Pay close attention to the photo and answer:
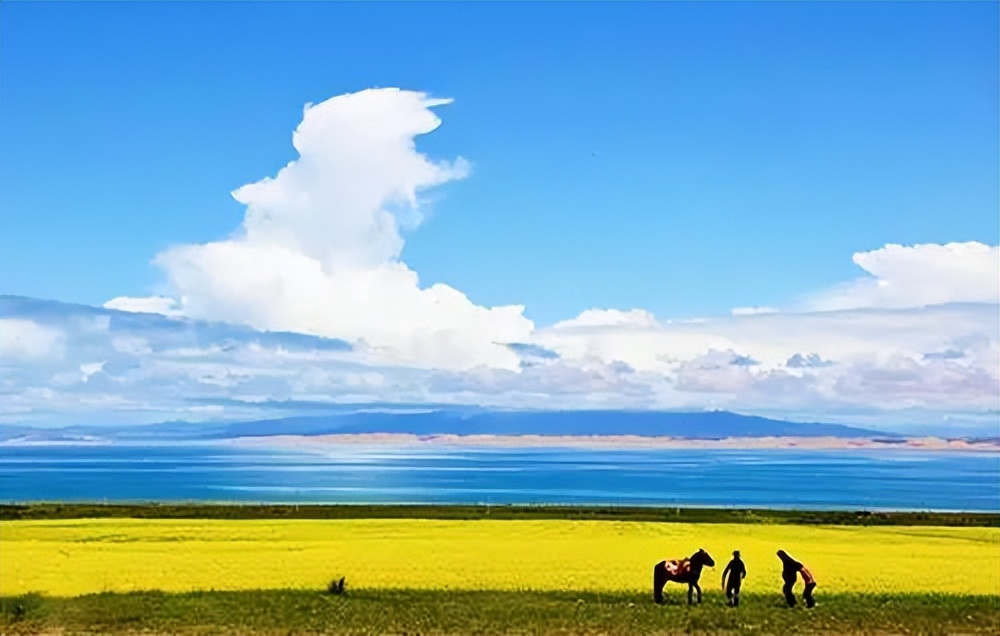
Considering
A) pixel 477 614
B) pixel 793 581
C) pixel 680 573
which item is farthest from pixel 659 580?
pixel 477 614

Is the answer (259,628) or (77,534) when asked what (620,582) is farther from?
(77,534)

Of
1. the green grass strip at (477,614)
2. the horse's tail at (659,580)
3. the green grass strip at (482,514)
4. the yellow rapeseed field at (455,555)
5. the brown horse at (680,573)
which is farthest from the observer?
the green grass strip at (482,514)

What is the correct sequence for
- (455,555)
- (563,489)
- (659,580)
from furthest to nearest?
(563,489) → (455,555) → (659,580)

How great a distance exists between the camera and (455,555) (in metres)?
27.2

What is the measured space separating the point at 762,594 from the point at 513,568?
5.43 meters

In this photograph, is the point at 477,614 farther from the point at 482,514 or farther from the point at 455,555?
the point at 482,514

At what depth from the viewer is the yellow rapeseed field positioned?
77.3 ft

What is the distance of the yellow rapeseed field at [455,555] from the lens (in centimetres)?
2355

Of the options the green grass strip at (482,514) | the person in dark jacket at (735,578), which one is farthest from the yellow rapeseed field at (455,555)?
the green grass strip at (482,514)

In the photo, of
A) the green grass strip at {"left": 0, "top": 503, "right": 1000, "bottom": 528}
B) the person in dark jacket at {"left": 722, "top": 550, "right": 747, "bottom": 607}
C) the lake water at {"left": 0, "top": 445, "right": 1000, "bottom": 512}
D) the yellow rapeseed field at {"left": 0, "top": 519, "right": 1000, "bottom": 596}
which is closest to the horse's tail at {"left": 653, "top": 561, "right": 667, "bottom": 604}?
the person in dark jacket at {"left": 722, "top": 550, "right": 747, "bottom": 607}

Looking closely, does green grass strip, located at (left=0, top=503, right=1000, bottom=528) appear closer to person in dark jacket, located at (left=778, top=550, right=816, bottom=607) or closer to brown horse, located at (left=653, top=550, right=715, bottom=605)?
brown horse, located at (left=653, top=550, right=715, bottom=605)

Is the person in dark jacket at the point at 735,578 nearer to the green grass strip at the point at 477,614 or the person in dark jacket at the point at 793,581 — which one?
the green grass strip at the point at 477,614

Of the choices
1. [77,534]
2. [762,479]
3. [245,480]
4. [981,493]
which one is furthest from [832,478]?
[77,534]

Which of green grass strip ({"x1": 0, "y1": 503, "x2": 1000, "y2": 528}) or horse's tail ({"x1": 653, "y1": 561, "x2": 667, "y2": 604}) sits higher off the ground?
green grass strip ({"x1": 0, "y1": 503, "x2": 1000, "y2": 528})
